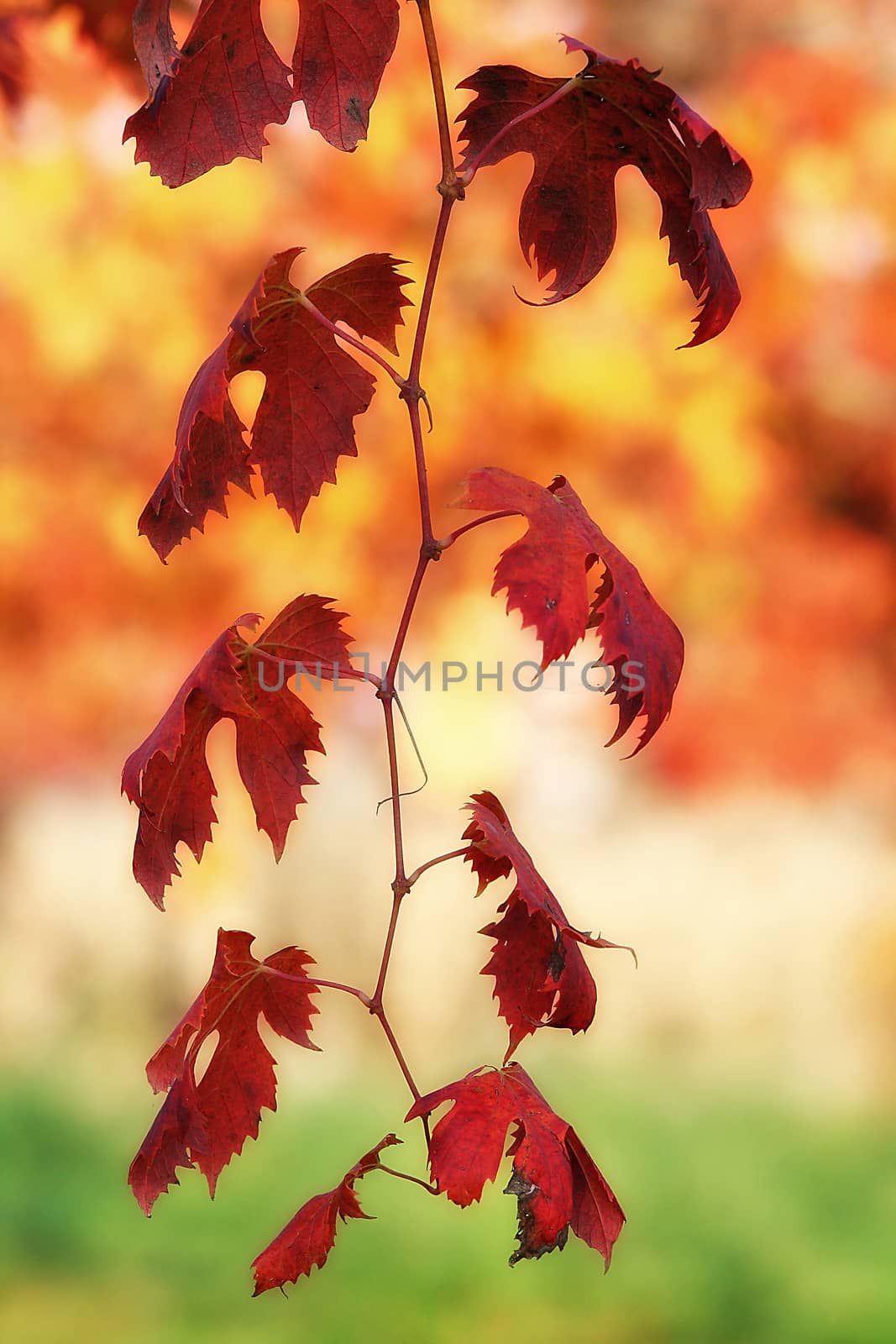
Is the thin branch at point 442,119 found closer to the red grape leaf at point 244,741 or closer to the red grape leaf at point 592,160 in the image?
the red grape leaf at point 592,160

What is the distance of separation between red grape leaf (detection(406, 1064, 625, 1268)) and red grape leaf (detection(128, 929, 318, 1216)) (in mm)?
105

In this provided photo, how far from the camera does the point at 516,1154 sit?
1.81 feet

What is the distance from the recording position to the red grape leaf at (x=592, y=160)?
63 cm

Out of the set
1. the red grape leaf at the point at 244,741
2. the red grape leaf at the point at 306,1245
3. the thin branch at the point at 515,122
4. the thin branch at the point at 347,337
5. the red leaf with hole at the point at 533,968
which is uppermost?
the thin branch at the point at 515,122

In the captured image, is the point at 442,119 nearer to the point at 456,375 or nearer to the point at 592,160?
the point at 592,160

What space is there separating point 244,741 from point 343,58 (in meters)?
0.30

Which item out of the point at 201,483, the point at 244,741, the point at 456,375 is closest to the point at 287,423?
the point at 201,483

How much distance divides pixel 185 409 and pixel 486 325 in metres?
2.05

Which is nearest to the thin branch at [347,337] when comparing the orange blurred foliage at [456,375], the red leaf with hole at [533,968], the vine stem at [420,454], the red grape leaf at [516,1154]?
the vine stem at [420,454]

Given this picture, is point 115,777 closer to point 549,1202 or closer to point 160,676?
point 160,676

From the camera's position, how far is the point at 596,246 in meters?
0.68

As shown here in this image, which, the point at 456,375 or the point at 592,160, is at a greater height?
the point at 456,375

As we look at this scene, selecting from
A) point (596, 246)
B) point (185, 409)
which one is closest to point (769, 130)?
point (596, 246)

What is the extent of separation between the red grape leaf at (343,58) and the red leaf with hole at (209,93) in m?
0.01
